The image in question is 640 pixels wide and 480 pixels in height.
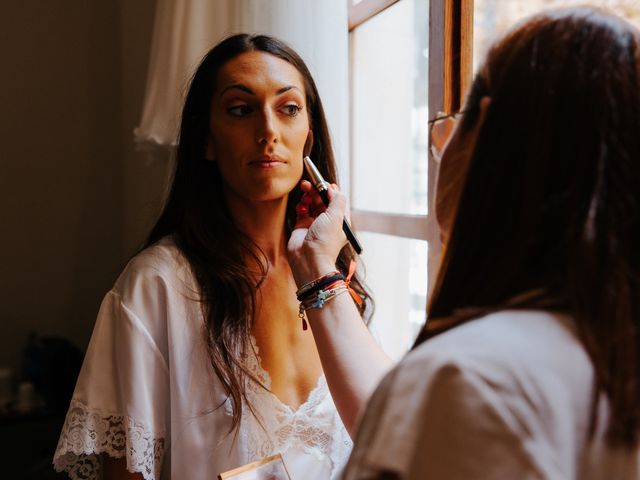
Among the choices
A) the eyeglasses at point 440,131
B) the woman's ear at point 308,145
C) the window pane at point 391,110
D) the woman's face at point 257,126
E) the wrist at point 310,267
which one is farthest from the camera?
the window pane at point 391,110

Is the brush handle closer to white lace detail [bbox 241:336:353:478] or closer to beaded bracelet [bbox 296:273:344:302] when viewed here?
beaded bracelet [bbox 296:273:344:302]

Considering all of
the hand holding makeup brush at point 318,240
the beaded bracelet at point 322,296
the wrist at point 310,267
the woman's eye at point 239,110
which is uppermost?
the woman's eye at point 239,110

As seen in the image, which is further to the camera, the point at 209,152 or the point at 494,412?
the point at 209,152

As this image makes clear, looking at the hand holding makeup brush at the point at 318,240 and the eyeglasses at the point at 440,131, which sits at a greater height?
the eyeglasses at the point at 440,131

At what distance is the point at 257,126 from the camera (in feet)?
3.57

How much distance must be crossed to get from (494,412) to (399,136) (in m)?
1.16

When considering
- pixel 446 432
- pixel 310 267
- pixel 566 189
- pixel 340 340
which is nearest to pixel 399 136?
pixel 310 267

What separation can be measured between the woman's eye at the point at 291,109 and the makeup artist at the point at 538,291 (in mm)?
618

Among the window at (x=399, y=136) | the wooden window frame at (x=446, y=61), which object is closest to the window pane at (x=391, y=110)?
the window at (x=399, y=136)

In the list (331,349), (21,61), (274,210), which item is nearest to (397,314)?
(274,210)

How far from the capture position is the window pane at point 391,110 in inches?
54.1

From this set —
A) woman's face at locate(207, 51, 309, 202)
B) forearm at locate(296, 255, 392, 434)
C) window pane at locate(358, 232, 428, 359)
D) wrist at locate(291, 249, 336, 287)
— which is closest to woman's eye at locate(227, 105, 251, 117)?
woman's face at locate(207, 51, 309, 202)

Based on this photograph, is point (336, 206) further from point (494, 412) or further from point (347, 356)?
point (494, 412)

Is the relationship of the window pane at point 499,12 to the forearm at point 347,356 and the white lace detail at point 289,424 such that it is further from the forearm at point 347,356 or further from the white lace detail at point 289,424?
the white lace detail at point 289,424
